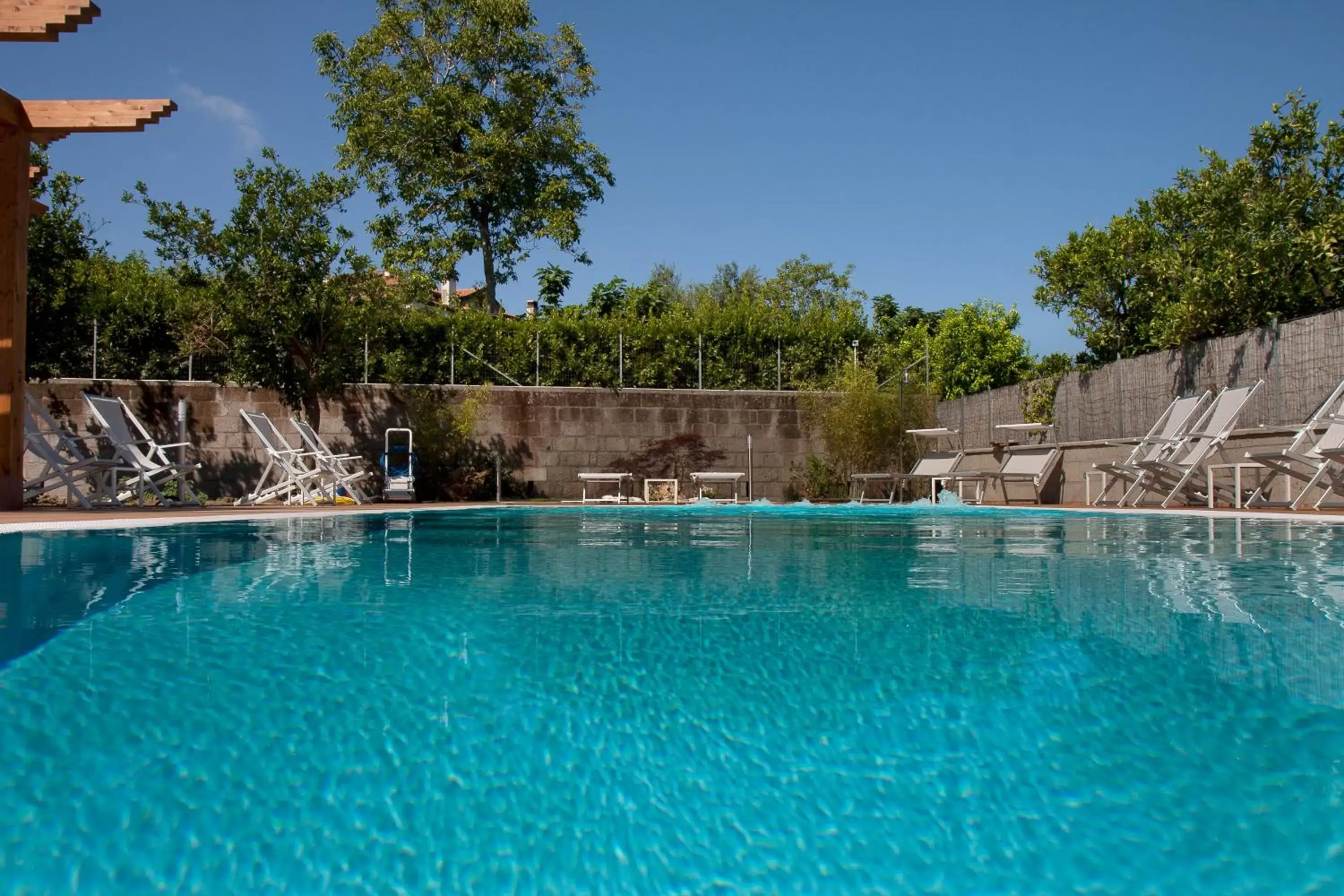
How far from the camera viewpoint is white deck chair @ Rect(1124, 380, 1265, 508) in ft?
32.9

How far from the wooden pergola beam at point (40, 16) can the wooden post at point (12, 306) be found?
1.67 meters

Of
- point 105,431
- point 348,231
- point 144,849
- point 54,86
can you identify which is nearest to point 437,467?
point 348,231

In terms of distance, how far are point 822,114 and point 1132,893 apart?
60.9ft

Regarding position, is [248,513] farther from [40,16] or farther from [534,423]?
[534,423]

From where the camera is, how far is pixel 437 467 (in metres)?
14.9

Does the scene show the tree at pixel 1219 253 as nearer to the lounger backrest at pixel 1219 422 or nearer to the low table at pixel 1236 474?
the lounger backrest at pixel 1219 422

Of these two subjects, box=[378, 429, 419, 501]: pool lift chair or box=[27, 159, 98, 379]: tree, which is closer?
box=[27, 159, 98, 379]: tree

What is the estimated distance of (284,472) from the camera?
13766 millimetres

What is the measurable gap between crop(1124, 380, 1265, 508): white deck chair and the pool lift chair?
30.9ft

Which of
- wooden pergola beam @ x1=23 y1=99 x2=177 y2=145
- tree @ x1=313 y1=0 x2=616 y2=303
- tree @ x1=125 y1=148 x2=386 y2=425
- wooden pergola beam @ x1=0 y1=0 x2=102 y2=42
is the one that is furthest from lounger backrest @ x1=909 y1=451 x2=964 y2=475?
wooden pergola beam @ x1=0 y1=0 x2=102 y2=42

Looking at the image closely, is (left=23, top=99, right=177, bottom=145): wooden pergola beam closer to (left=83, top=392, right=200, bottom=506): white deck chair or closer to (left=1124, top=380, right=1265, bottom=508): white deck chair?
(left=83, top=392, right=200, bottom=506): white deck chair

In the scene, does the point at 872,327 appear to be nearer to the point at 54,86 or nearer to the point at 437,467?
the point at 437,467

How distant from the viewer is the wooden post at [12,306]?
823cm

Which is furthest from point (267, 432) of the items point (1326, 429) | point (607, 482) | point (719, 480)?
point (1326, 429)
